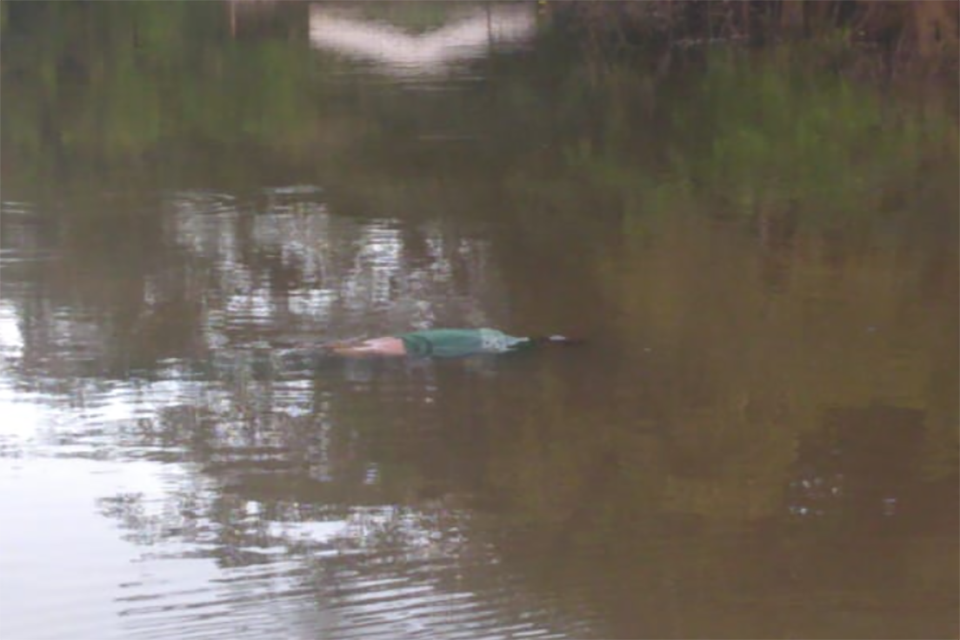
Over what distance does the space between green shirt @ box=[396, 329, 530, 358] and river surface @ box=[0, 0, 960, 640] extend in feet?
0.42

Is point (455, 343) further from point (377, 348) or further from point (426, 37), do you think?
point (426, 37)

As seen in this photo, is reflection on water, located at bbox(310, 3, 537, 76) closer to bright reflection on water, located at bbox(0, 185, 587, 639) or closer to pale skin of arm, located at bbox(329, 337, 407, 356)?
bright reflection on water, located at bbox(0, 185, 587, 639)

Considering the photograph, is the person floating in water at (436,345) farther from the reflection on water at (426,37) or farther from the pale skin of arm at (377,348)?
the reflection on water at (426,37)

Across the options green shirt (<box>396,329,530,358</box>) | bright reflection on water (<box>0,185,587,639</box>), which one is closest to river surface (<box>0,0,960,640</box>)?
bright reflection on water (<box>0,185,587,639</box>)

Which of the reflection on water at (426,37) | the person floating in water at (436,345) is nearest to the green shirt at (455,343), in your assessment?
the person floating in water at (436,345)

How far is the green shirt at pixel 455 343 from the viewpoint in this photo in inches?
379

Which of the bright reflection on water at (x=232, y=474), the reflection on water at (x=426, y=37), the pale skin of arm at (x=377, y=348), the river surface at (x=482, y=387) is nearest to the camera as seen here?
the bright reflection on water at (x=232, y=474)

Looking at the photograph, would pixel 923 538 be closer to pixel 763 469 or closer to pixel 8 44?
pixel 763 469

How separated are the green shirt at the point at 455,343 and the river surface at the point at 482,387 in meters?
0.13

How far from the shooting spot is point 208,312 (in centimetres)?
1067

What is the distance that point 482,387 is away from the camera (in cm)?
917

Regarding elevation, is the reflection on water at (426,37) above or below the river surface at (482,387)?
above

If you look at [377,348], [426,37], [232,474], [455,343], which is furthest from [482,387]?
[426,37]

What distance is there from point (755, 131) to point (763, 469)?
36.6 feet
